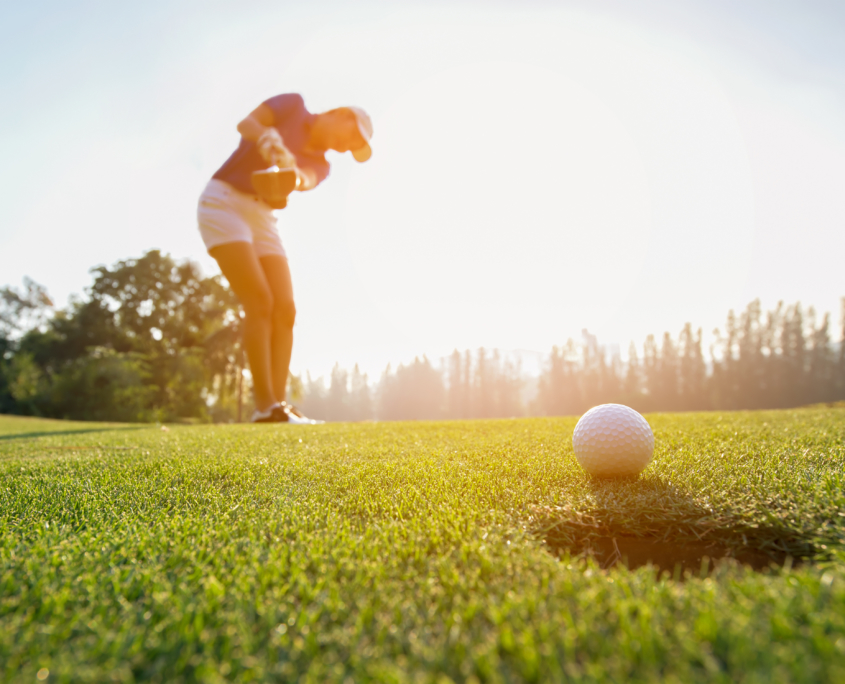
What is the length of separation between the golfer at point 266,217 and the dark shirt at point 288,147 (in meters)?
0.01

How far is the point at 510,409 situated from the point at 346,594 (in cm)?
6298

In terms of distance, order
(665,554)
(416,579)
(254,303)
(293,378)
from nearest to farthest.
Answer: (416,579) < (665,554) < (254,303) < (293,378)

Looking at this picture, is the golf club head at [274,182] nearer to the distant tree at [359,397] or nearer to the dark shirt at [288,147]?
the dark shirt at [288,147]

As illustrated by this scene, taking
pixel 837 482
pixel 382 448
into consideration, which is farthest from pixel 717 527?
pixel 382 448

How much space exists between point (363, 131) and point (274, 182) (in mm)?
1547

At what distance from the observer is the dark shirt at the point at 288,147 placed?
566 cm

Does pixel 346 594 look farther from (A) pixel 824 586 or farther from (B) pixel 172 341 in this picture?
(B) pixel 172 341

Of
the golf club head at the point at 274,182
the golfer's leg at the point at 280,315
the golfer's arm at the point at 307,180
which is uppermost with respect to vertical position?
the golfer's arm at the point at 307,180

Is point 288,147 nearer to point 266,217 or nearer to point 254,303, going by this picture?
point 266,217

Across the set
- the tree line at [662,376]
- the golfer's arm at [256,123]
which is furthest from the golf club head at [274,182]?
the tree line at [662,376]

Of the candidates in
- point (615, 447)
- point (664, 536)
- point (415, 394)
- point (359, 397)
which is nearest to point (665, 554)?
point (664, 536)

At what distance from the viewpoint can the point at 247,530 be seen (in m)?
1.38

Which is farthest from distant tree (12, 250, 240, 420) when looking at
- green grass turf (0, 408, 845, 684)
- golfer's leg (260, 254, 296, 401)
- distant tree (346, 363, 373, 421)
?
distant tree (346, 363, 373, 421)

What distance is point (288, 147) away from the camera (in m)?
5.96
